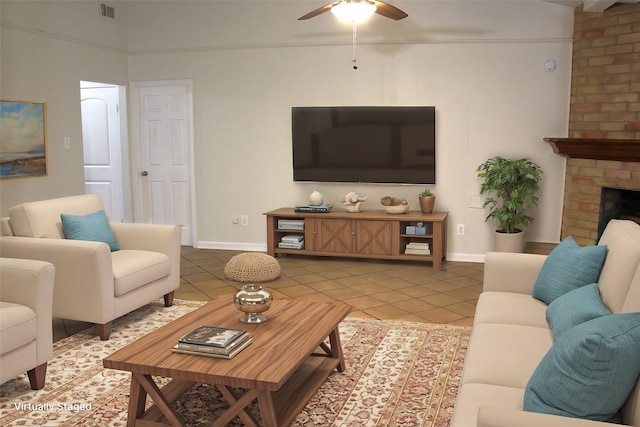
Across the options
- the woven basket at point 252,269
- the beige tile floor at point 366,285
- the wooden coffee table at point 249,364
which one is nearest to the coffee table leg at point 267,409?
the wooden coffee table at point 249,364

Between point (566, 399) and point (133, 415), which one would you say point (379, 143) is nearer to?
point (133, 415)

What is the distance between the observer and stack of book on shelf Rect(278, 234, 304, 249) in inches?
252

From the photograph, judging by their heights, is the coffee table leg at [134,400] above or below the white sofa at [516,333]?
below

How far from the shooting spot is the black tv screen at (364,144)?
6320 mm

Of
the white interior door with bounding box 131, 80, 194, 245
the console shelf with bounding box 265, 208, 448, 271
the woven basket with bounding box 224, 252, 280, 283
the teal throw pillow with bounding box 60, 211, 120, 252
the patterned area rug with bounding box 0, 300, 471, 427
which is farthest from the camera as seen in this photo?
the white interior door with bounding box 131, 80, 194, 245

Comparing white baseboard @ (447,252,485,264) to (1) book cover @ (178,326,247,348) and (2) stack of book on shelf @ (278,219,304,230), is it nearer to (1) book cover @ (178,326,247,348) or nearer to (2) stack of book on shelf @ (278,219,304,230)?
(2) stack of book on shelf @ (278,219,304,230)

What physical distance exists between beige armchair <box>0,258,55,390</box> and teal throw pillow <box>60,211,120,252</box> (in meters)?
1.03

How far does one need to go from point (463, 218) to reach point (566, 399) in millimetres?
4644

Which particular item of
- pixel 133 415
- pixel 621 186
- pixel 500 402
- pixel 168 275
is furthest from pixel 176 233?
pixel 621 186

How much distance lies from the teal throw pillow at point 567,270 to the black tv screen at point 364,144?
3.16 meters

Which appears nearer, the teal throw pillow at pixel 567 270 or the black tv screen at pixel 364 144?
the teal throw pillow at pixel 567 270

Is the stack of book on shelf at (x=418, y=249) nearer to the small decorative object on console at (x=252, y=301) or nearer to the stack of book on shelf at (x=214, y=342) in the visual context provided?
the small decorative object on console at (x=252, y=301)

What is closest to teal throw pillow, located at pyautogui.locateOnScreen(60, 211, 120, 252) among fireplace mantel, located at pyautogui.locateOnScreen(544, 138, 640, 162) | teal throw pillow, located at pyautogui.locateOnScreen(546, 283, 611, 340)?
teal throw pillow, located at pyautogui.locateOnScreen(546, 283, 611, 340)

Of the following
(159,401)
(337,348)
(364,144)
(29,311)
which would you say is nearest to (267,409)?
(159,401)
